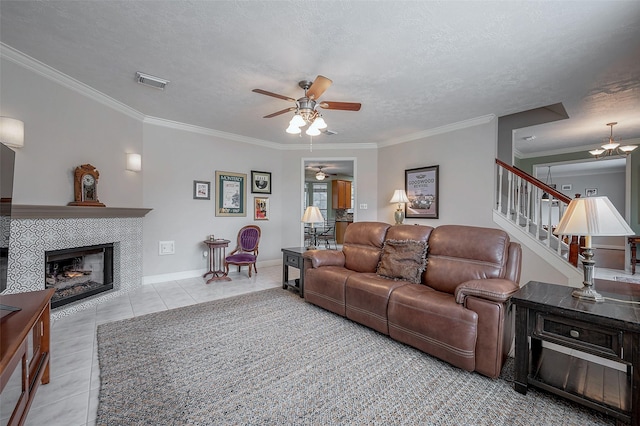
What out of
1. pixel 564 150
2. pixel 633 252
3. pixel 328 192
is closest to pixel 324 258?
pixel 633 252

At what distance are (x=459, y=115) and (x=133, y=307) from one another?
508cm

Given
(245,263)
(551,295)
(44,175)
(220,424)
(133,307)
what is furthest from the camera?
(245,263)

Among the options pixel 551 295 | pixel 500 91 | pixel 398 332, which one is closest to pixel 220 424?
pixel 398 332

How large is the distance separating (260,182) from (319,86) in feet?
10.8

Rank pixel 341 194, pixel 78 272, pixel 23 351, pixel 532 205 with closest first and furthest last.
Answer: pixel 23 351, pixel 78 272, pixel 532 205, pixel 341 194

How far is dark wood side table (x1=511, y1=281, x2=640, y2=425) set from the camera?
4.72ft

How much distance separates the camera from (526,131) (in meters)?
5.12

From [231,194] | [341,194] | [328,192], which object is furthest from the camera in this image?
[328,192]

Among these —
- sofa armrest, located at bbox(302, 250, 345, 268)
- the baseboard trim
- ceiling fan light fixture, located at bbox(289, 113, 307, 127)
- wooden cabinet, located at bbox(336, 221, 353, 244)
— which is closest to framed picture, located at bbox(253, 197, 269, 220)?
the baseboard trim

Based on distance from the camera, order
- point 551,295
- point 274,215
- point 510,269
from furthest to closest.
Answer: point 274,215
point 510,269
point 551,295

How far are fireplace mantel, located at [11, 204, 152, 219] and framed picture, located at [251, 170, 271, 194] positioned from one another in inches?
76.6

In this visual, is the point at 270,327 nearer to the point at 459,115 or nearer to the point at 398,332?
the point at 398,332

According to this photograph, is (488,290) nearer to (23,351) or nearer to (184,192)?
(23,351)

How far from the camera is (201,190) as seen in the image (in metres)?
4.83
